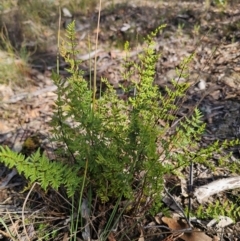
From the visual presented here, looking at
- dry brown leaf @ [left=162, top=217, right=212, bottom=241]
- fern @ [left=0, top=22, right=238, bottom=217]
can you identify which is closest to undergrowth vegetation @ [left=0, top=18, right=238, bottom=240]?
fern @ [left=0, top=22, right=238, bottom=217]

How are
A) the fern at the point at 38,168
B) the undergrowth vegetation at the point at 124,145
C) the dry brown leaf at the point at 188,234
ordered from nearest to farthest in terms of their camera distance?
the fern at the point at 38,168
the undergrowth vegetation at the point at 124,145
the dry brown leaf at the point at 188,234

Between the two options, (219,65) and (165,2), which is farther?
(165,2)

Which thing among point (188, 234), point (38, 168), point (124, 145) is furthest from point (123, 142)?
point (188, 234)

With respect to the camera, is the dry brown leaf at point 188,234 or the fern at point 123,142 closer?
the fern at point 123,142

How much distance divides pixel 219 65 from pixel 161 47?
2.43ft

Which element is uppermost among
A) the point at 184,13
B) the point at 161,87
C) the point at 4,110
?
the point at 184,13

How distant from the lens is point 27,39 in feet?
12.6

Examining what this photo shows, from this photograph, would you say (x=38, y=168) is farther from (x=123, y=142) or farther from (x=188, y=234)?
(x=188, y=234)

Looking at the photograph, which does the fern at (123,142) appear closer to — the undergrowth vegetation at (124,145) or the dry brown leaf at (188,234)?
the undergrowth vegetation at (124,145)

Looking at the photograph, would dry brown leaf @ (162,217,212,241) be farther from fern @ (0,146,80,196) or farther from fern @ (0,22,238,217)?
fern @ (0,146,80,196)

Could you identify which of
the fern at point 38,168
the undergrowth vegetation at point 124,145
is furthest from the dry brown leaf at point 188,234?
the fern at point 38,168

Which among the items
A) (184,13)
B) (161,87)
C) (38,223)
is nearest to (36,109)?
(161,87)

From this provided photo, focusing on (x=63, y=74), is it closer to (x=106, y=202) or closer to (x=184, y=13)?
(x=184, y=13)

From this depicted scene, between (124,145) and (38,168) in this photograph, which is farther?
(124,145)
